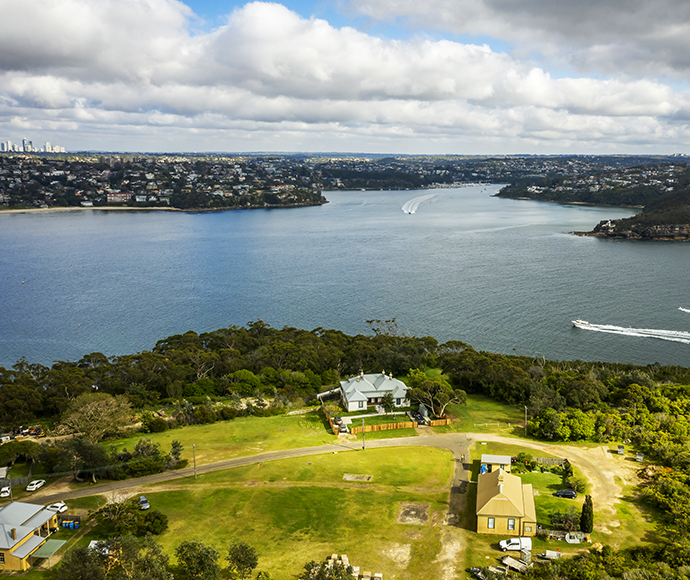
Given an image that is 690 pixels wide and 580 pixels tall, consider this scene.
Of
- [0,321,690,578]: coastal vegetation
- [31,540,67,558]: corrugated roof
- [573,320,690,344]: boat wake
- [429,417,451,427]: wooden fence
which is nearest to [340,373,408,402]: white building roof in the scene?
[0,321,690,578]: coastal vegetation

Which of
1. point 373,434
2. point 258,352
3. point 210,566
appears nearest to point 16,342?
point 258,352

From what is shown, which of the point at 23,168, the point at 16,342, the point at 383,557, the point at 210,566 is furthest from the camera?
the point at 23,168

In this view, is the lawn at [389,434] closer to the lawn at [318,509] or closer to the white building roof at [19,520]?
the lawn at [318,509]

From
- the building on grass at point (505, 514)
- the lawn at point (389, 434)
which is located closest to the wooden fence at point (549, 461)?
the building on grass at point (505, 514)

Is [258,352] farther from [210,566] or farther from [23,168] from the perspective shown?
[23,168]

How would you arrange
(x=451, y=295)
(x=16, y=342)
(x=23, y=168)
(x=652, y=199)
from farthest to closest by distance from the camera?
(x=23, y=168)
(x=652, y=199)
(x=451, y=295)
(x=16, y=342)

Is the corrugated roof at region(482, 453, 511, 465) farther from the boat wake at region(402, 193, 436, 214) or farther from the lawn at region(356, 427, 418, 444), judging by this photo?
the boat wake at region(402, 193, 436, 214)

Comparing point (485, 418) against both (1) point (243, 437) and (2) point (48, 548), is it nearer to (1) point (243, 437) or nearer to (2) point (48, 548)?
(1) point (243, 437)
